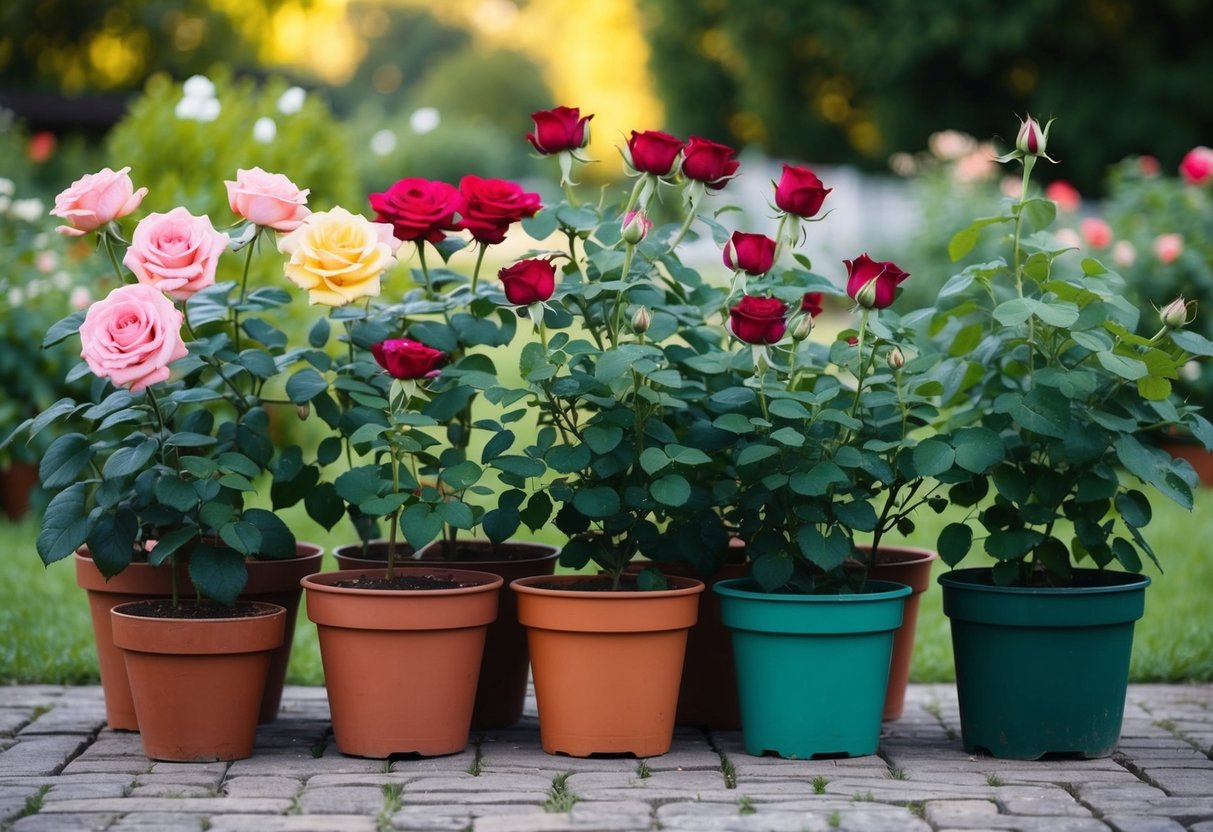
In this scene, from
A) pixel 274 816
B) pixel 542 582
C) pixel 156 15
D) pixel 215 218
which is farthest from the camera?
pixel 156 15

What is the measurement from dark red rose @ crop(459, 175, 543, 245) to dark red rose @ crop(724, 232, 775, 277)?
16.8 inches

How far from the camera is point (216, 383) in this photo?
334cm

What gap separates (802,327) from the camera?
2.76 metres

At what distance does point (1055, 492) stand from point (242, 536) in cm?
165

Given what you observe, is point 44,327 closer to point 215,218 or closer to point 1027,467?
point 215,218

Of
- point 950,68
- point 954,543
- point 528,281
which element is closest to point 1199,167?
point 954,543

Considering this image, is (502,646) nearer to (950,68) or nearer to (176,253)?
(176,253)

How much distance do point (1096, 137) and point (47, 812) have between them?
16257mm

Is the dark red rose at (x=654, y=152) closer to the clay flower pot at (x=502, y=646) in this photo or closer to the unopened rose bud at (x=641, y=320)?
the unopened rose bud at (x=641, y=320)

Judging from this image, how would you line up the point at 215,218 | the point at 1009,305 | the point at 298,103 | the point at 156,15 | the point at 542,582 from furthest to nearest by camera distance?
the point at 156,15, the point at 215,218, the point at 298,103, the point at 542,582, the point at 1009,305

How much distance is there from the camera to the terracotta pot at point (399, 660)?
276 centimetres

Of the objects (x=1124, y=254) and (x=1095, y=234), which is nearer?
(x=1095, y=234)

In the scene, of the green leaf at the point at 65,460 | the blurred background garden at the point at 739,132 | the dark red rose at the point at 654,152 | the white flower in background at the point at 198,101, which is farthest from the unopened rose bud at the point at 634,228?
the white flower in background at the point at 198,101

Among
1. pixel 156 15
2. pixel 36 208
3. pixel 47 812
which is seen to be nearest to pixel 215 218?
pixel 36 208
